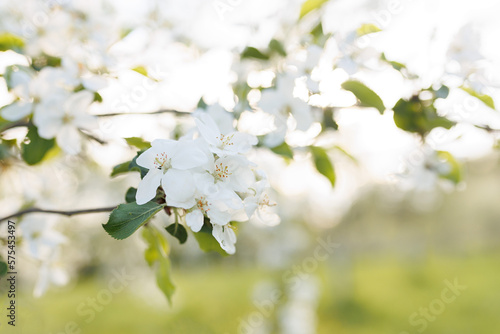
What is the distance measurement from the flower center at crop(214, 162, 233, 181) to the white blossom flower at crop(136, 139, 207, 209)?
0.14ft

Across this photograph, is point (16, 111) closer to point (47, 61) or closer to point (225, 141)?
point (47, 61)

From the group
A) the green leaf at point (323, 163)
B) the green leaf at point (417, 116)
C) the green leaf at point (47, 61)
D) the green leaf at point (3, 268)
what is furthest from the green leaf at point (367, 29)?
the green leaf at point (3, 268)

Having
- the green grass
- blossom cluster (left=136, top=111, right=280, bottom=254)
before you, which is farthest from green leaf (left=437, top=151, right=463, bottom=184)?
the green grass

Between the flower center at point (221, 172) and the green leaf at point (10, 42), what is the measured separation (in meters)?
0.70

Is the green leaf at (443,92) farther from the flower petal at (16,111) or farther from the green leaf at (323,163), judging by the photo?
the flower petal at (16,111)

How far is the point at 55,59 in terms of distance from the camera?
1.14 metres

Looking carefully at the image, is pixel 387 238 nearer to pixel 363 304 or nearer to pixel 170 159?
pixel 363 304

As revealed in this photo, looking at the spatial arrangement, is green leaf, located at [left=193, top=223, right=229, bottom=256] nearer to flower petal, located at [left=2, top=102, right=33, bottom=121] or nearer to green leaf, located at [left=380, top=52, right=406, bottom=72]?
flower petal, located at [left=2, top=102, right=33, bottom=121]

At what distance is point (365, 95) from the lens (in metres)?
1.08

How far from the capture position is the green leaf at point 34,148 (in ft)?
3.48

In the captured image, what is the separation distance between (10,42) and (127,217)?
67 cm

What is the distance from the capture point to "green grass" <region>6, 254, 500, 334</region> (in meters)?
6.65

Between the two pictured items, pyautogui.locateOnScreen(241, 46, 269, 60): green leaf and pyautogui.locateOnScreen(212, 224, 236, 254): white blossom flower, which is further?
pyautogui.locateOnScreen(241, 46, 269, 60): green leaf

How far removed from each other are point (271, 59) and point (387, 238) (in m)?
20.3
